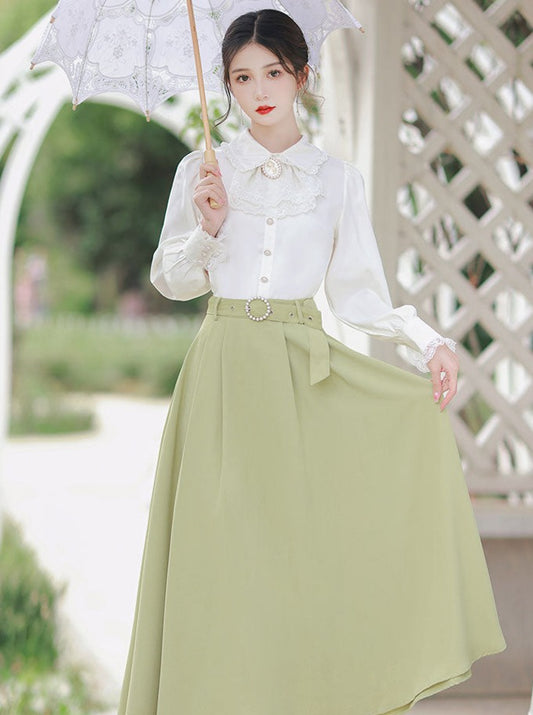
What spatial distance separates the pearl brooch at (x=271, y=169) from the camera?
7.52ft

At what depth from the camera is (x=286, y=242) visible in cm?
227

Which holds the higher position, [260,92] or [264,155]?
[260,92]

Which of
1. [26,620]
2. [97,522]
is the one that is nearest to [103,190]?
[97,522]

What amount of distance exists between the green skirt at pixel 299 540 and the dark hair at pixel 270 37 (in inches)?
19.5

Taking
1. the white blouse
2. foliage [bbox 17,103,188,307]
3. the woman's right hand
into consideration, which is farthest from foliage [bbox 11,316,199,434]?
the woman's right hand

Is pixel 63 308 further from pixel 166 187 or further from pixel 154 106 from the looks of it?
pixel 154 106

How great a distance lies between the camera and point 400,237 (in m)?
3.44

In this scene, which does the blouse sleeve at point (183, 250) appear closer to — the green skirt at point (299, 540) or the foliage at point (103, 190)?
the green skirt at point (299, 540)

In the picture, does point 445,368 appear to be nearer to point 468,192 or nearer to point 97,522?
point 468,192

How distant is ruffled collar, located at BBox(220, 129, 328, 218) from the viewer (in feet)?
7.47

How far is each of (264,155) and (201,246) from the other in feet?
0.84

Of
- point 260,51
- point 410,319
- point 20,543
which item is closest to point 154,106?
point 260,51

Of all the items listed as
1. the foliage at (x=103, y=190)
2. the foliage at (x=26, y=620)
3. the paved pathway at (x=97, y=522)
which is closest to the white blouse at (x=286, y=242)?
the paved pathway at (x=97, y=522)

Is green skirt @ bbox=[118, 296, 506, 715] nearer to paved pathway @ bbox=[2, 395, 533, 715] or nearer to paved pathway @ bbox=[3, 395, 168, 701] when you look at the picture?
paved pathway @ bbox=[2, 395, 533, 715]
